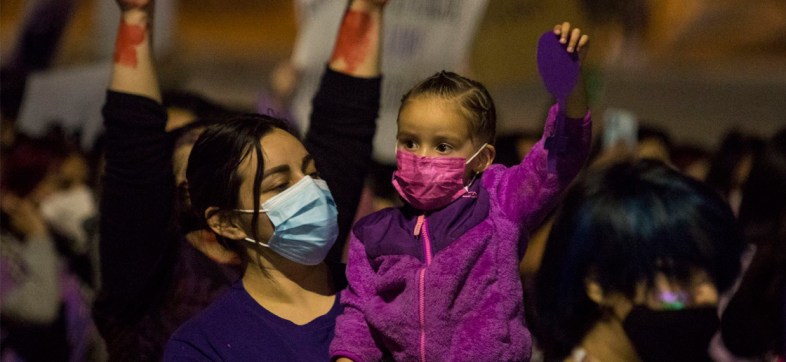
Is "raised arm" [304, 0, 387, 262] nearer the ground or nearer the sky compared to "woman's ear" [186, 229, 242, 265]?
nearer the sky

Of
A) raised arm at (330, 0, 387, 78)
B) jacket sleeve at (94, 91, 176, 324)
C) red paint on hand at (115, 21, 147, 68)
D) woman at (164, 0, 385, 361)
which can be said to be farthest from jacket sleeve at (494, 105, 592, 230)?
red paint on hand at (115, 21, 147, 68)

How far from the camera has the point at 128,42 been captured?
3174mm

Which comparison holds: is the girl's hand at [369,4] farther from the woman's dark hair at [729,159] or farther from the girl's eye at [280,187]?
the woman's dark hair at [729,159]

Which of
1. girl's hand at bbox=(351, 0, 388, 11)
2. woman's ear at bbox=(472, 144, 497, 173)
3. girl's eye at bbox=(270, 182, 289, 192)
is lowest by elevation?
girl's eye at bbox=(270, 182, 289, 192)

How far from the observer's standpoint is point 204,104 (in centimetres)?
385

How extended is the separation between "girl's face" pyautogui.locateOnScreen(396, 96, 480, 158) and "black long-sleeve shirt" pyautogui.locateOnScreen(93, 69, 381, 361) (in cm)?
64

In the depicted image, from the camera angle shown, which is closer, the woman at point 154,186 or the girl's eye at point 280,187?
the girl's eye at point 280,187

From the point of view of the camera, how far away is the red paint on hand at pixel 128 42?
10.3 feet

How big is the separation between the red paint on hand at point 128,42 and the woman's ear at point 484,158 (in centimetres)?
102

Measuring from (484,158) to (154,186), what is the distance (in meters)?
0.90

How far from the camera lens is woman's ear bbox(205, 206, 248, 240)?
9.11 feet

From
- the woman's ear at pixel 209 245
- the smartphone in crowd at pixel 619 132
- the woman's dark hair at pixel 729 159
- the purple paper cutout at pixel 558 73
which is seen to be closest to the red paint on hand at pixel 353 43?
the woman's ear at pixel 209 245

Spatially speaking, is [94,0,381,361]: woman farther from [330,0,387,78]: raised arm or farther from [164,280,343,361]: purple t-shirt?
[164,280,343,361]: purple t-shirt

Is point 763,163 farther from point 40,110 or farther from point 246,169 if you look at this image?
point 40,110
